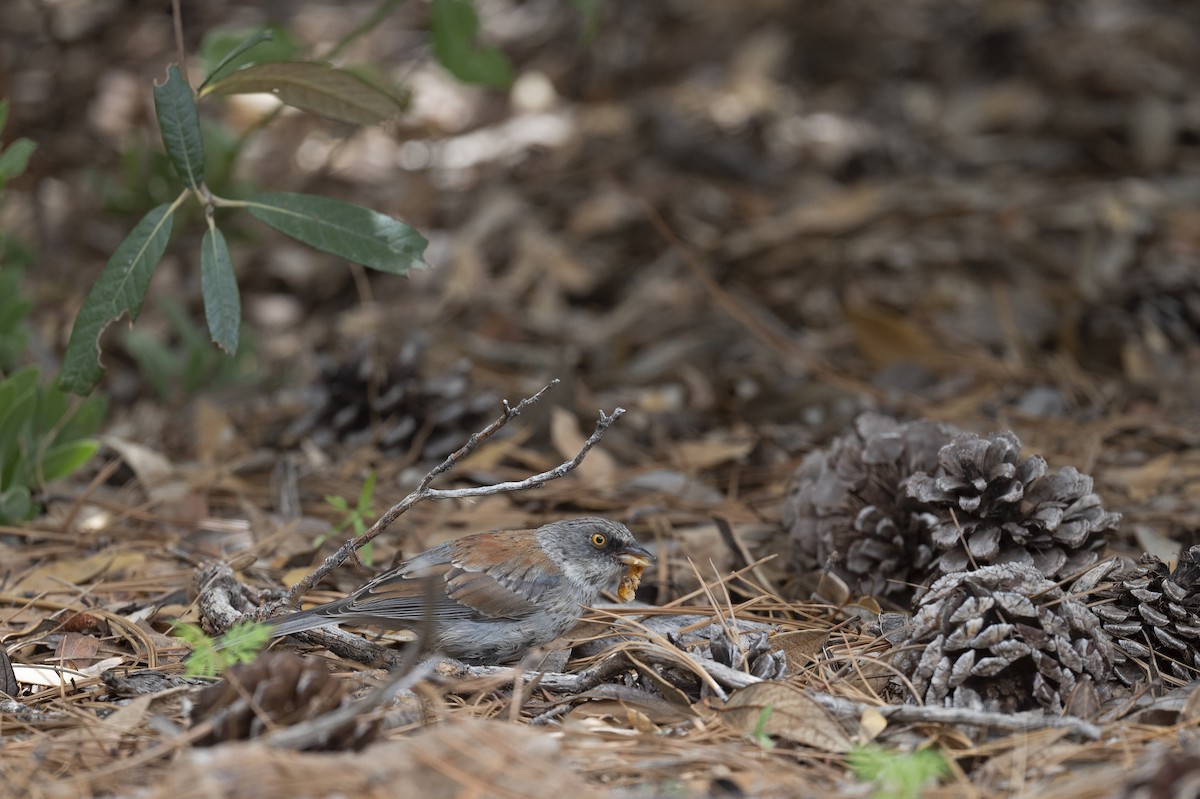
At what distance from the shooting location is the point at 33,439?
429 cm

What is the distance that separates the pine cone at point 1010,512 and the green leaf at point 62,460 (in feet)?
9.95

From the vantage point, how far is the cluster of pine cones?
2.86 m

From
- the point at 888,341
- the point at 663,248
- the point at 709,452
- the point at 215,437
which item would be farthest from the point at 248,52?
the point at 663,248

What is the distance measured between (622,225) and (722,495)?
301 cm

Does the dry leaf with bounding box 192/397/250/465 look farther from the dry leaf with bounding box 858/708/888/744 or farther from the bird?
the dry leaf with bounding box 858/708/888/744

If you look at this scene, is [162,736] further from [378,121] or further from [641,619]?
[378,121]

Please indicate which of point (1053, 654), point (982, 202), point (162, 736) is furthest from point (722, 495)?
point (982, 202)

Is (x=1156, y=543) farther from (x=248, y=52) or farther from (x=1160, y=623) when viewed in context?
(x=248, y=52)

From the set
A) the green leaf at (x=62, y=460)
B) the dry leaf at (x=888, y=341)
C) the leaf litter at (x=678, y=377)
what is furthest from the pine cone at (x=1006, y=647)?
the green leaf at (x=62, y=460)

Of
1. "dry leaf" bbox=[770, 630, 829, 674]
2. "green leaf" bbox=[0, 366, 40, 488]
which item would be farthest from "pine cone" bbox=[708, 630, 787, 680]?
"green leaf" bbox=[0, 366, 40, 488]

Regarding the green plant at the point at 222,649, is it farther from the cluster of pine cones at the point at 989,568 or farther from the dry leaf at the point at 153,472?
the dry leaf at the point at 153,472

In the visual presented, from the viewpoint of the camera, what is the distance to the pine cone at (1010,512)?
136 inches

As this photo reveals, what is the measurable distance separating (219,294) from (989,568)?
238 cm

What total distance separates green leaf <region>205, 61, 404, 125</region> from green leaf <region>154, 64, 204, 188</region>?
89 mm
